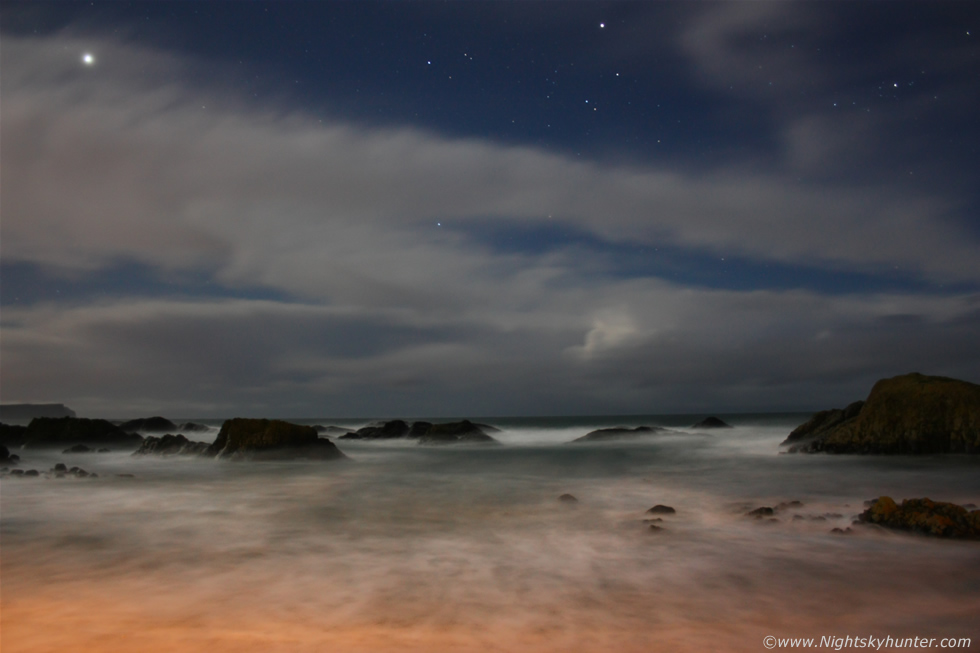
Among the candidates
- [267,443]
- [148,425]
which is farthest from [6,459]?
[148,425]

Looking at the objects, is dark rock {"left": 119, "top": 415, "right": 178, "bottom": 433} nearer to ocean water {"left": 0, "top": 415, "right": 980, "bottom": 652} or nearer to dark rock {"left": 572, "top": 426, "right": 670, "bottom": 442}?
dark rock {"left": 572, "top": 426, "right": 670, "bottom": 442}

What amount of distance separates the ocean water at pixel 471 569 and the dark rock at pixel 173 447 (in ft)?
26.5

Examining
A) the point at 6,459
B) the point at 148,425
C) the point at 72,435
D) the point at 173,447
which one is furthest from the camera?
the point at 148,425

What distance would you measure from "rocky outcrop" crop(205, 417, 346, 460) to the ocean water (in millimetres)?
5736

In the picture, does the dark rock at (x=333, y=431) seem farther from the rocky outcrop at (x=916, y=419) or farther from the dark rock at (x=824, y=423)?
the rocky outcrop at (x=916, y=419)

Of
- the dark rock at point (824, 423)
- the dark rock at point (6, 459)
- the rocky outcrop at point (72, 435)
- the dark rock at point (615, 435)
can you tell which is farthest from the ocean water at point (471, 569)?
the dark rock at point (615, 435)

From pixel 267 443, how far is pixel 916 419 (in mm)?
19353

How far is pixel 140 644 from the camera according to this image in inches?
175

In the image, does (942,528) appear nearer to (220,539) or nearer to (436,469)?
(220,539)

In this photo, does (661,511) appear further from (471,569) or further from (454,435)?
(454,435)

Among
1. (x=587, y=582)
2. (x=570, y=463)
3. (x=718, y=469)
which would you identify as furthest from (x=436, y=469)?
(x=587, y=582)

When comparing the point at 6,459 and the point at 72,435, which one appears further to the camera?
the point at 72,435

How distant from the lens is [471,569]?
656 centimetres

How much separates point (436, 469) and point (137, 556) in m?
12.1
